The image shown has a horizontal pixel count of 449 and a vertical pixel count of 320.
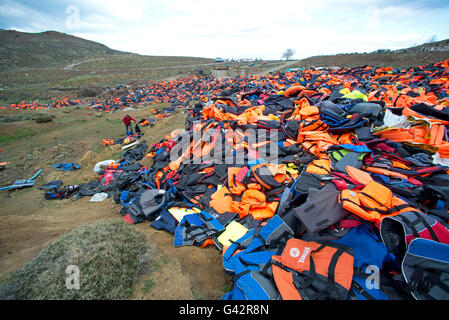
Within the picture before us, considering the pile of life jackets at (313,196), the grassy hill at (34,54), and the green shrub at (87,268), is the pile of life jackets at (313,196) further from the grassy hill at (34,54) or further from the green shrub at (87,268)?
the grassy hill at (34,54)

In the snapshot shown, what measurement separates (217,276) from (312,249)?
1431 millimetres

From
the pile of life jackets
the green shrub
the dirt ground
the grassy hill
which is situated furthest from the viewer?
the grassy hill

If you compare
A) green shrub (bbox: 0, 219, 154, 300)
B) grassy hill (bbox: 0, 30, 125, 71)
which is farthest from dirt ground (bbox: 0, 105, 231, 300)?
grassy hill (bbox: 0, 30, 125, 71)

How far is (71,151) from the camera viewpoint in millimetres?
8805

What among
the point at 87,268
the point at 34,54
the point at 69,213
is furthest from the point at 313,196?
the point at 34,54

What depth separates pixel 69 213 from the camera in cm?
456

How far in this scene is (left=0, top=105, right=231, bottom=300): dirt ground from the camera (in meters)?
2.50

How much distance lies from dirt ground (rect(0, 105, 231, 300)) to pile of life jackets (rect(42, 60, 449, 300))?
289mm

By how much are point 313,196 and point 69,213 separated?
5583mm

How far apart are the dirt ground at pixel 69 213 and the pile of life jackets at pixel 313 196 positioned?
0.29 meters

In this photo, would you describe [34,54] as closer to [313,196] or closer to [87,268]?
[87,268]

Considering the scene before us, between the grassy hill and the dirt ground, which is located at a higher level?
the grassy hill

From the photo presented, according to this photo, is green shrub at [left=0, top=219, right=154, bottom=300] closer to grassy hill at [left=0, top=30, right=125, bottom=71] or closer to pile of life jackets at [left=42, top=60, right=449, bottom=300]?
pile of life jackets at [left=42, top=60, right=449, bottom=300]
